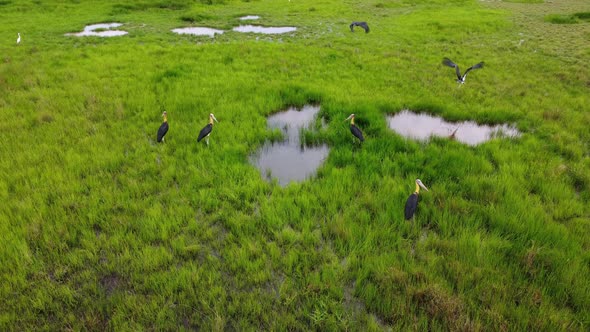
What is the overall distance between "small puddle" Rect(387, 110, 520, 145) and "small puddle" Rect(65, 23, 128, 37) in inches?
720

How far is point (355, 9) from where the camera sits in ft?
94.0

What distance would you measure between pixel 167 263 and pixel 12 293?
1677 mm

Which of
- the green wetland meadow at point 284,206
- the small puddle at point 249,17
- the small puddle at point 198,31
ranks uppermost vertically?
the small puddle at point 249,17

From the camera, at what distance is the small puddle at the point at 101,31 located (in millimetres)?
17688

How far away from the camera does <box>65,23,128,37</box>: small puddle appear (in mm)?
17688

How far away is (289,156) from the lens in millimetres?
6578

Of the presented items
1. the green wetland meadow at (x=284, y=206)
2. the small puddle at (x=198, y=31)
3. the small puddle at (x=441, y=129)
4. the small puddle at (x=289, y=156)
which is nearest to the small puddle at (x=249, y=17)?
the small puddle at (x=198, y=31)

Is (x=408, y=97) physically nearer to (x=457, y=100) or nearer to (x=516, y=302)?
(x=457, y=100)

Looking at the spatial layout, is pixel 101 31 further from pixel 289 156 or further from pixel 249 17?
pixel 289 156

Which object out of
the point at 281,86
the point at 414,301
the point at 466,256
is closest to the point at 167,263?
the point at 414,301

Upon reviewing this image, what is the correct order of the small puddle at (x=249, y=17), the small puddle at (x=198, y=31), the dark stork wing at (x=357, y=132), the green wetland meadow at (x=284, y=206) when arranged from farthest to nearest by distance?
the small puddle at (x=249, y=17)
the small puddle at (x=198, y=31)
the dark stork wing at (x=357, y=132)
the green wetland meadow at (x=284, y=206)

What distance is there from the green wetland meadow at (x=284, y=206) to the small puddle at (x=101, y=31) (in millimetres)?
7588

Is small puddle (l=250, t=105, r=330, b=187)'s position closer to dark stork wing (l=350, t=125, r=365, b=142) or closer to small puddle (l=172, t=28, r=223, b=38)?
dark stork wing (l=350, t=125, r=365, b=142)

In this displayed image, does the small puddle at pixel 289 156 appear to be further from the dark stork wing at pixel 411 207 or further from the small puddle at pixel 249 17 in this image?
the small puddle at pixel 249 17
